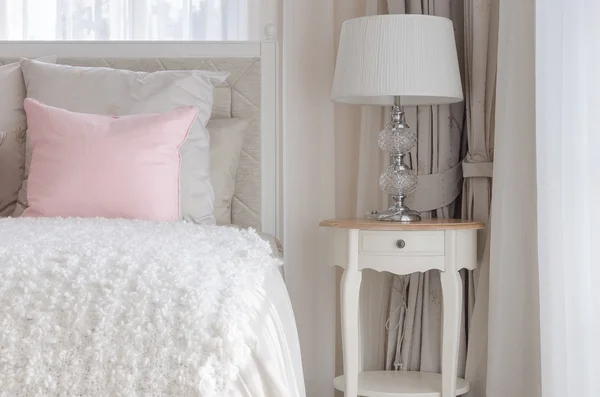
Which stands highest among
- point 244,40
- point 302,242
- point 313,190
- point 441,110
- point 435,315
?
point 244,40

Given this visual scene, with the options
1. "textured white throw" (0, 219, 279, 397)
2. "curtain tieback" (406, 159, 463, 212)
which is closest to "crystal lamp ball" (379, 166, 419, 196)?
"curtain tieback" (406, 159, 463, 212)

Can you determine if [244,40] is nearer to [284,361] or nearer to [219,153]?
[219,153]

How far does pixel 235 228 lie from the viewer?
1887mm

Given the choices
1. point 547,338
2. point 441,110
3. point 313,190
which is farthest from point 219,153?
point 547,338

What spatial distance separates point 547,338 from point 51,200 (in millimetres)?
1268

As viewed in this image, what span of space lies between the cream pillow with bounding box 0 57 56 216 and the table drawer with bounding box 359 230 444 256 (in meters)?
1.03

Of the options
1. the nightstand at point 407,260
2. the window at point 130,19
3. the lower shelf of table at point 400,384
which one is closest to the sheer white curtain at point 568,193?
the nightstand at point 407,260

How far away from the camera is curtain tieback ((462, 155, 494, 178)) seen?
103 inches

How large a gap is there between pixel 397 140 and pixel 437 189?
24cm

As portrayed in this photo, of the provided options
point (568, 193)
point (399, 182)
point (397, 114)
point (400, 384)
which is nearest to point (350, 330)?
point (400, 384)

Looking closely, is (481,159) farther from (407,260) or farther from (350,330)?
(350,330)

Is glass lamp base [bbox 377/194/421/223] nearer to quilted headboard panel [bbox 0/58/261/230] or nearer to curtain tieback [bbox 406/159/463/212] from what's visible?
curtain tieback [bbox 406/159/463/212]

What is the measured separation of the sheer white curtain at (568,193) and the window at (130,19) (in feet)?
3.97

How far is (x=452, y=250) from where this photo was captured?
7.78 feet
